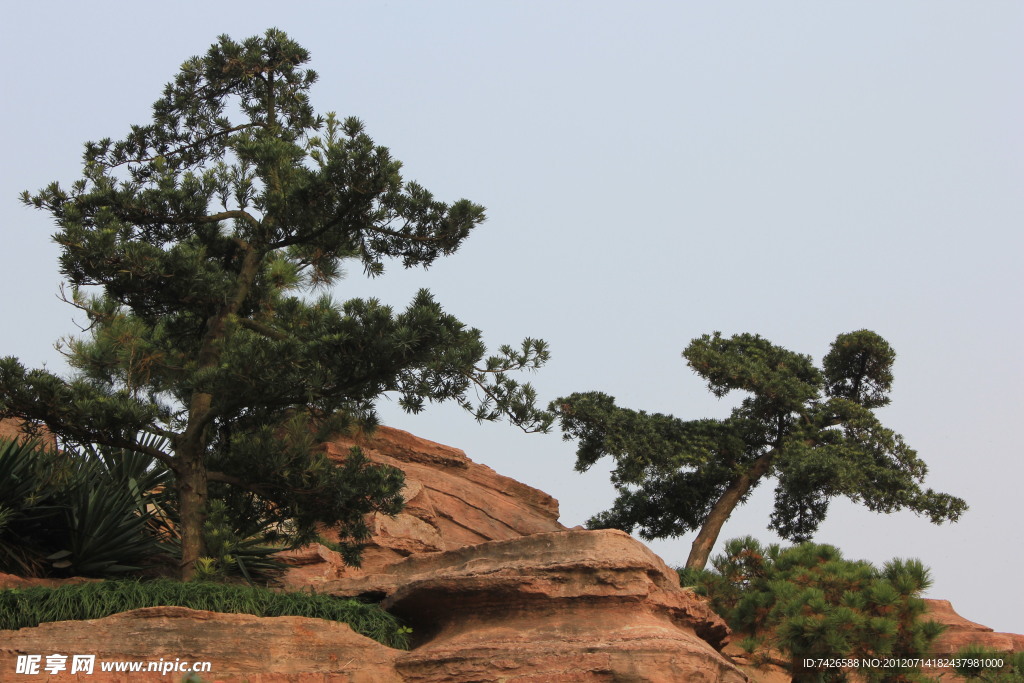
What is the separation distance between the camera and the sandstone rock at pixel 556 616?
31.6ft

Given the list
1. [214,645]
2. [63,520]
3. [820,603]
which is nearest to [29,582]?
[63,520]

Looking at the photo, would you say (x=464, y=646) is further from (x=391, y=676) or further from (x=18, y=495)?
(x=18, y=495)

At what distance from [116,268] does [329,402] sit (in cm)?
280

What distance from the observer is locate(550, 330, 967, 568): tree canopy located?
17906 mm

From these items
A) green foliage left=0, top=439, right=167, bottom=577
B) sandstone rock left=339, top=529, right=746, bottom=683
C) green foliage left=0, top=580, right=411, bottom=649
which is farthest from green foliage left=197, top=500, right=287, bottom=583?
sandstone rock left=339, top=529, right=746, bottom=683

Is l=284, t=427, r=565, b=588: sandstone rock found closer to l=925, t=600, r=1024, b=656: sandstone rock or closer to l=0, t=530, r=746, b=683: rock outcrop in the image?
l=0, t=530, r=746, b=683: rock outcrop

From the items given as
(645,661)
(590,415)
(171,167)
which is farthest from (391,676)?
(590,415)

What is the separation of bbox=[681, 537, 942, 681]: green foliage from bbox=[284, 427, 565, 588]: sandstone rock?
147 inches

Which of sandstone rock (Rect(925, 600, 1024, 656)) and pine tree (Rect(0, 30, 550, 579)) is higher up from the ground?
pine tree (Rect(0, 30, 550, 579))

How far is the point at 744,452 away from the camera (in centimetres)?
1933

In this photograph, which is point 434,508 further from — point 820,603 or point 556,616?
point 820,603

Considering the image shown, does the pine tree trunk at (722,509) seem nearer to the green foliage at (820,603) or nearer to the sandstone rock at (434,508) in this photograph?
the sandstone rock at (434,508)

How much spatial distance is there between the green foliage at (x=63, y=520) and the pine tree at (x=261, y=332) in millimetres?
882

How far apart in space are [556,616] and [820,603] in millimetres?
2997
